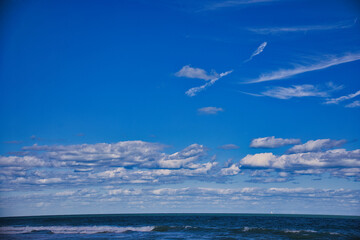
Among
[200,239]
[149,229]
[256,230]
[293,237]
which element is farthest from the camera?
[149,229]

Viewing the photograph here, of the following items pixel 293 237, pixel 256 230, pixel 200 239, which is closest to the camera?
pixel 200 239

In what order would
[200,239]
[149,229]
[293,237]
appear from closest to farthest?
[200,239]
[293,237]
[149,229]

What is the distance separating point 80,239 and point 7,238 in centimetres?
972

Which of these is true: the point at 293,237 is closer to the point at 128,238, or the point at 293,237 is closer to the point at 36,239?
Result: the point at 128,238

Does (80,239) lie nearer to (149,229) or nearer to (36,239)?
(36,239)

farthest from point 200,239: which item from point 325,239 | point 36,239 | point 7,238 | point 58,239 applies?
point 7,238

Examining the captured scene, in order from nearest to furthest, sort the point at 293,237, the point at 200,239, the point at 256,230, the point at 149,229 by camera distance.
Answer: the point at 200,239
the point at 293,237
the point at 256,230
the point at 149,229

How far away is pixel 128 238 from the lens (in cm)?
3866

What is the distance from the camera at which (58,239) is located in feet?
A: 125

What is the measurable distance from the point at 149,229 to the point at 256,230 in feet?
54.6

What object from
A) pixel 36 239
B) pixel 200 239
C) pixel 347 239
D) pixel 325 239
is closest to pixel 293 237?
pixel 325 239

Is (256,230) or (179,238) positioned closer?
(179,238)

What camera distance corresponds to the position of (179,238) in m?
37.8

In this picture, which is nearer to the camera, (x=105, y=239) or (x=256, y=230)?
(x=105, y=239)
